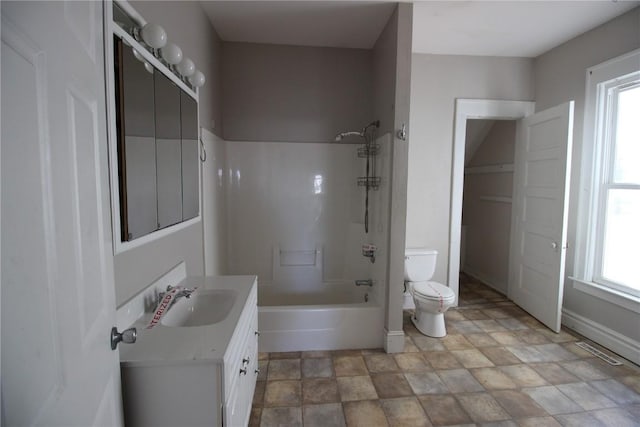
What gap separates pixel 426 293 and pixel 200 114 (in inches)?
89.5

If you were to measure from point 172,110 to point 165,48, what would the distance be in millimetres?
270

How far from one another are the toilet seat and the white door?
7.72 ft

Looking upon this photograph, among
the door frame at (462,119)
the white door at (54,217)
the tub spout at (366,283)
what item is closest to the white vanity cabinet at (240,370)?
the white door at (54,217)

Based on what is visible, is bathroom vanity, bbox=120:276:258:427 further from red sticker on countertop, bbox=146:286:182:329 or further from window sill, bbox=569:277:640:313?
window sill, bbox=569:277:640:313

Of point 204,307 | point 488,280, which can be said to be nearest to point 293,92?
point 204,307

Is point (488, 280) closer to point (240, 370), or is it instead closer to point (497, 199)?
point (497, 199)

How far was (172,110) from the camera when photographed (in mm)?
1488

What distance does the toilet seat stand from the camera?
2.56 metres

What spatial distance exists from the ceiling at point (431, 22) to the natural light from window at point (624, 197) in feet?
2.28

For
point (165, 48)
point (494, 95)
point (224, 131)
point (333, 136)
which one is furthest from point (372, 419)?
point (494, 95)

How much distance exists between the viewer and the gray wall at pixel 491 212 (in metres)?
3.59

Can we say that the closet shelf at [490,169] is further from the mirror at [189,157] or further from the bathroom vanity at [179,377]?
the bathroom vanity at [179,377]

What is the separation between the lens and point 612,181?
2471mm

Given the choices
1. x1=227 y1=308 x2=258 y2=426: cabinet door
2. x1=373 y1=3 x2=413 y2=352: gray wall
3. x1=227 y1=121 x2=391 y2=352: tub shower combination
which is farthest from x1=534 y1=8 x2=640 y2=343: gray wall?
x1=227 y1=308 x2=258 y2=426: cabinet door
